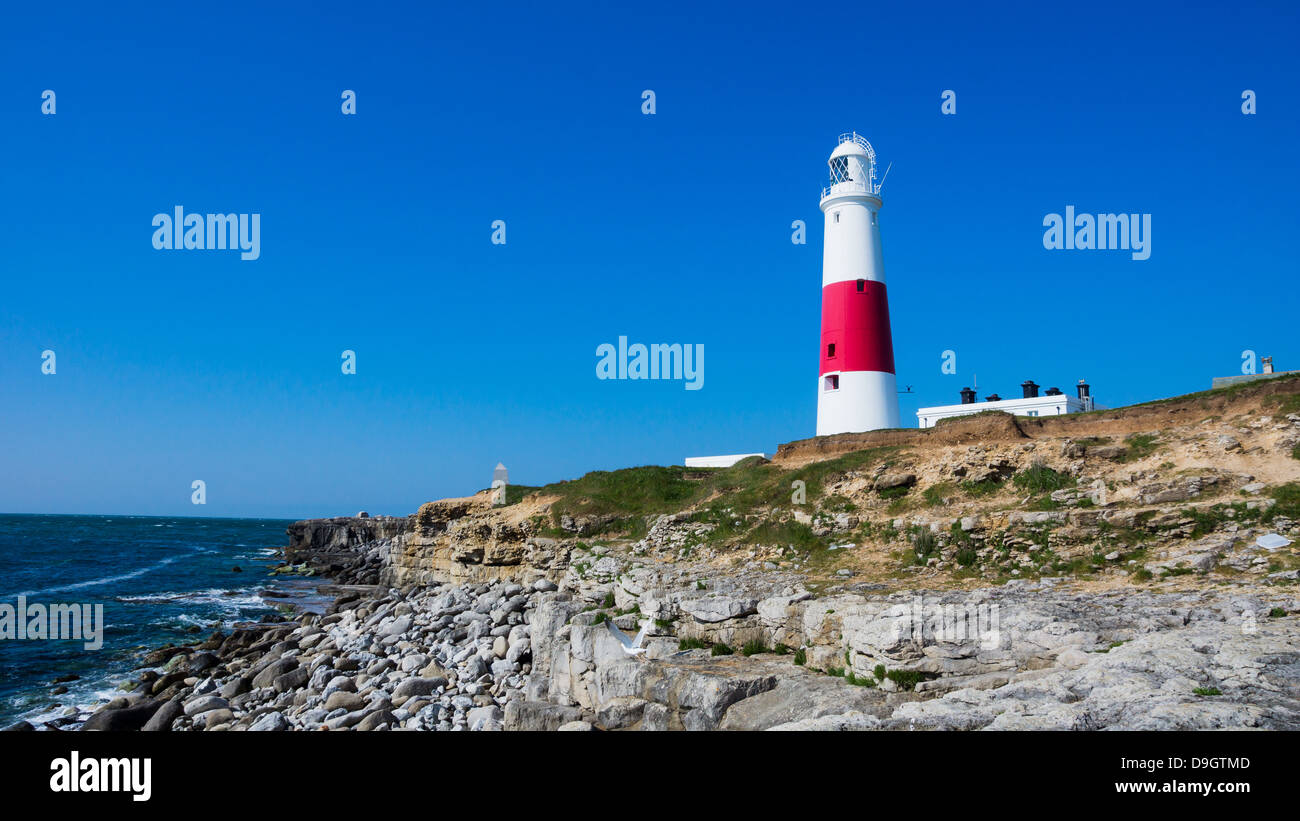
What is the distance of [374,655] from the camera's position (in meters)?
22.4

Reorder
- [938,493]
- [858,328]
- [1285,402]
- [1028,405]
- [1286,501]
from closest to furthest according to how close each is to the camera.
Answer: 1. [1286,501]
2. [1285,402]
3. [938,493]
4. [858,328]
5. [1028,405]

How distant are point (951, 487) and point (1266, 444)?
710 cm

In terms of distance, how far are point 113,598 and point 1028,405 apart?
52.3 m

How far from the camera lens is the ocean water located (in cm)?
2378

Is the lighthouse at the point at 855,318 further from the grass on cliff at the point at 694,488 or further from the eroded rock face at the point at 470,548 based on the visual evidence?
the eroded rock face at the point at 470,548

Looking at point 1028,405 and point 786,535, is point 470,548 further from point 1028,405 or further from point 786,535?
point 1028,405

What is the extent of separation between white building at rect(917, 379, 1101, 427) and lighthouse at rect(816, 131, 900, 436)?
6.59 meters

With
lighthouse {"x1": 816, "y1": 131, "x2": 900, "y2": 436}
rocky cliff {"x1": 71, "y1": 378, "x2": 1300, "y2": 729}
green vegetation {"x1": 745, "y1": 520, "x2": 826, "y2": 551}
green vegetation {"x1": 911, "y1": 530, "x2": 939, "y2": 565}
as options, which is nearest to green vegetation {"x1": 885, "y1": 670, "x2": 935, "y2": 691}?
rocky cliff {"x1": 71, "y1": 378, "x2": 1300, "y2": 729}

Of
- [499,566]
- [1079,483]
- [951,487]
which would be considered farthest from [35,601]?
[1079,483]

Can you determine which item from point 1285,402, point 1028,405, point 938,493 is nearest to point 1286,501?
point 1285,402

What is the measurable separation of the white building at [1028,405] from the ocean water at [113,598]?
3669cm

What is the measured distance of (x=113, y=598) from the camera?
142 feet

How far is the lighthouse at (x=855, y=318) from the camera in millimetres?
32750
